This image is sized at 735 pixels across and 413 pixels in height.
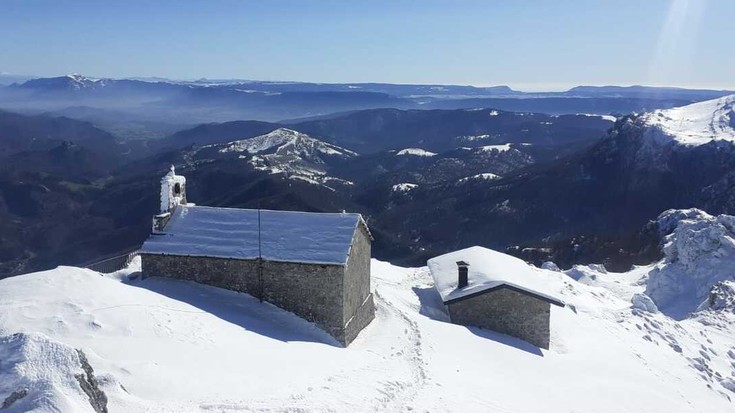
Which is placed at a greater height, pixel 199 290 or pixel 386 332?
pixel 199 290

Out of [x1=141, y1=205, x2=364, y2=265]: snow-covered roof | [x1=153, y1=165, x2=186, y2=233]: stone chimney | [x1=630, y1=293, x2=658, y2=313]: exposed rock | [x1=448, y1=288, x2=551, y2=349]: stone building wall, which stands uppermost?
[x1=153, y1=165, x2=186, y2=233]: stone chimney

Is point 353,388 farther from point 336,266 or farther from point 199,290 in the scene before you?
point 199,290

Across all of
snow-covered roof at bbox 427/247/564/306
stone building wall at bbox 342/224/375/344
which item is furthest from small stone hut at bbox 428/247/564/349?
stone building wall at bbox 342/224/375/344

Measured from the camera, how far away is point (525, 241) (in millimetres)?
131375

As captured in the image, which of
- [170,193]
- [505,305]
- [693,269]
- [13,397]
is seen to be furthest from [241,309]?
[693,269]

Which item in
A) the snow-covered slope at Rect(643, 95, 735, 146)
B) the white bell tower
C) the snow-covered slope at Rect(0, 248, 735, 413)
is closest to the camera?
the snow-covered slope at Rect(0, 248, 735, 413)

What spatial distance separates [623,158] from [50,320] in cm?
15594

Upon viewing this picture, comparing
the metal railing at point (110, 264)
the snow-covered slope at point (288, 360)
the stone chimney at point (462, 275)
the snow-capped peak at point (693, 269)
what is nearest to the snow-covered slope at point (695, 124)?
the snow-capped peak at point (693, 269)

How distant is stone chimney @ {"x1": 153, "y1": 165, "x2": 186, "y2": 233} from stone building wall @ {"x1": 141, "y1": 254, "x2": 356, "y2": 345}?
200cm

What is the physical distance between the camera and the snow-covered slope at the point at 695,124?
14612 cm

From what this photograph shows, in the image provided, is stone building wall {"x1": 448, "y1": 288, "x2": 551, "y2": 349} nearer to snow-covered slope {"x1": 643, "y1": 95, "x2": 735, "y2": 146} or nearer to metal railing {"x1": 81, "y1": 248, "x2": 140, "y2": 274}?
metal railing {"x1": 81, "y1": 248, "x2": 140, "y2": 274}

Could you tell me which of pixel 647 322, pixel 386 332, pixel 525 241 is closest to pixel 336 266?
pixel 386 332

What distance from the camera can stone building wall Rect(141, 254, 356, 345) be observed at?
Result: 2512 cm

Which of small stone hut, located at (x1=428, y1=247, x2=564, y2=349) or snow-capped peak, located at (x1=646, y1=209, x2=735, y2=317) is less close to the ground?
small stone hut, located at (x1=428, y1=247, x2=564, y2=349)
